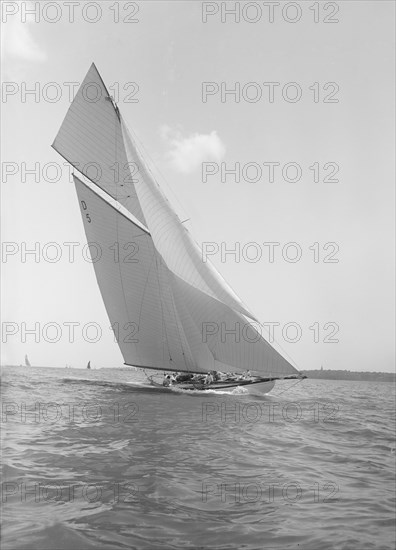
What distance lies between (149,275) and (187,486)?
19967mm

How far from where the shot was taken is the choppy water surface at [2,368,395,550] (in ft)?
15.5

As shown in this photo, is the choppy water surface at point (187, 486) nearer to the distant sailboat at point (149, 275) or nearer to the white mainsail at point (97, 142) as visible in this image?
the distant sailboat at point (149, 275)

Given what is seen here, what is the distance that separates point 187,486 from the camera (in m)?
6.66

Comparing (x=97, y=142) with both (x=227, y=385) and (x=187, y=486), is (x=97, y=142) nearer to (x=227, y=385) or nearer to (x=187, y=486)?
(x=227, y=385)

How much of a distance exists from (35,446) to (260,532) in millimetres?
5062

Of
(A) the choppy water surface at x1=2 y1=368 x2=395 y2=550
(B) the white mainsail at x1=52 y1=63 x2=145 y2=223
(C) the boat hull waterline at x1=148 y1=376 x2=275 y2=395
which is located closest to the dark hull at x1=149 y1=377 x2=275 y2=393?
(C) the boat hull waterline at x1=148 y1=376 x2=275 y2=395

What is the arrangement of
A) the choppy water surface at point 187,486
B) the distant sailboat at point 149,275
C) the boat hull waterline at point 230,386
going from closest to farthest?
the choppy water surface at point 187,486 < the distant sailboat at point 149,275 < the boat hull waterline at point 230,386

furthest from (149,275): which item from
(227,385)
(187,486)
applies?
(187,486)

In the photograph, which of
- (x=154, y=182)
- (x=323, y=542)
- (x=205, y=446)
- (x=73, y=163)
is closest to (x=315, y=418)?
(x=205, y=446)

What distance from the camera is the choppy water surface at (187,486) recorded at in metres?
4.73

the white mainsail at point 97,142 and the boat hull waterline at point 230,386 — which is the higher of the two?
the white mainsail at point 97,142

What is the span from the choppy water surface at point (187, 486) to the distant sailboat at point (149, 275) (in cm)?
1073

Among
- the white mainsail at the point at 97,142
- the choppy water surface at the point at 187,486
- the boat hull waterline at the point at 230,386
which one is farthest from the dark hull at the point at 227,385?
the choppy water surface at the point at 187,486

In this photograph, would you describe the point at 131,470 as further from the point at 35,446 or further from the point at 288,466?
the point at 288,466
